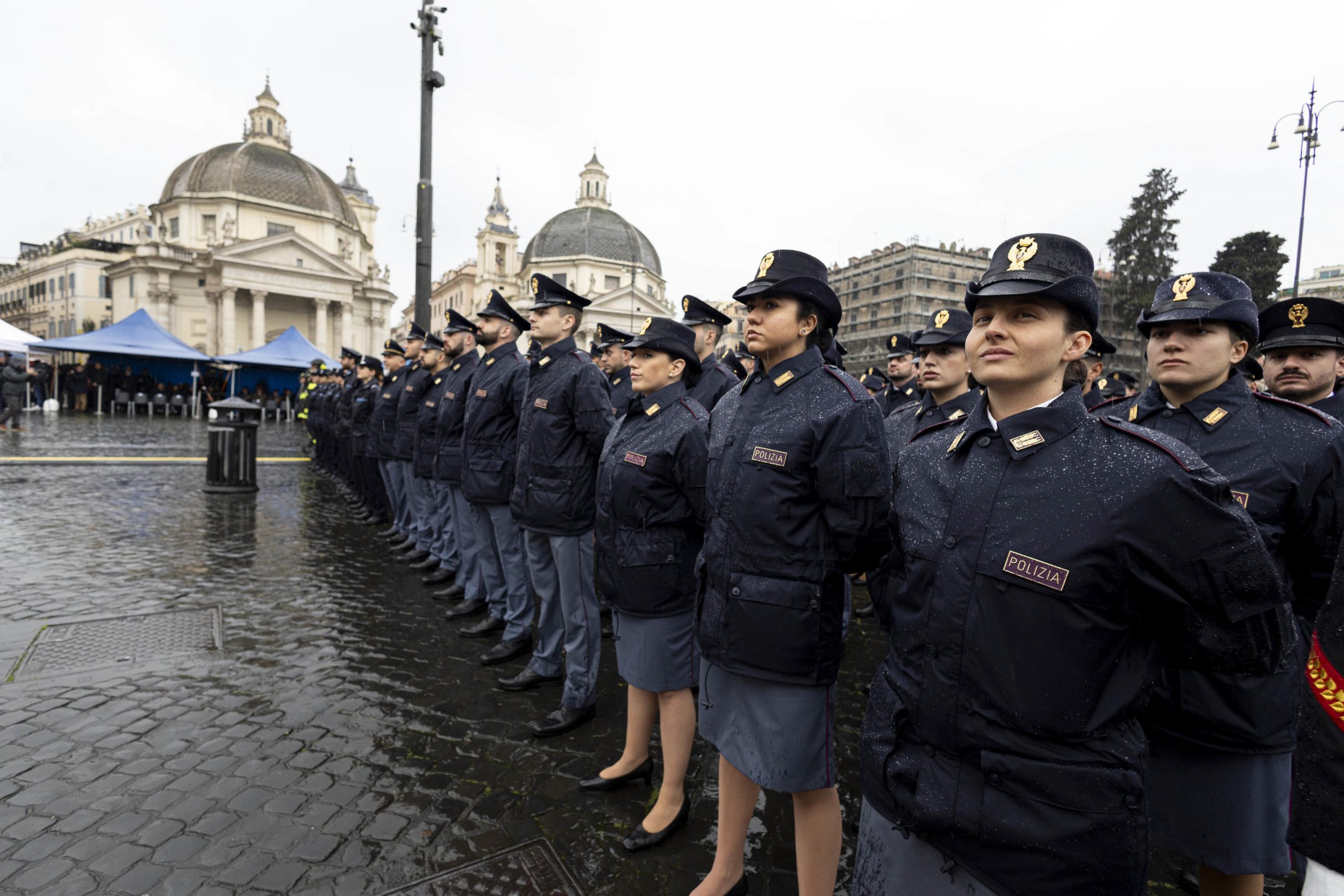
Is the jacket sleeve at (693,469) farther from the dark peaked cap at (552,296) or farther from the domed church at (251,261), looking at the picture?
the domed church at (251,261)

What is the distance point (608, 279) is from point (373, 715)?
101227mm

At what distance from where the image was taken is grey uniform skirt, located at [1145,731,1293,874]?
213cm

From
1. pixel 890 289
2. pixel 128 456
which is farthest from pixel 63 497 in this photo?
pixel 890 289

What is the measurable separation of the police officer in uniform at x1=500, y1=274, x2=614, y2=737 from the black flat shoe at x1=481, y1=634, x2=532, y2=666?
1.08 feet

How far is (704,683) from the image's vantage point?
2654 mm

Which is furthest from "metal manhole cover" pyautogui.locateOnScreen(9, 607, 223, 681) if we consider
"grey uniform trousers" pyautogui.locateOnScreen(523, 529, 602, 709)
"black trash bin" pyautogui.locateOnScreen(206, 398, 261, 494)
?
"black trash bin" pyautogui.locateOnScreen(206, 398, 261, 494)

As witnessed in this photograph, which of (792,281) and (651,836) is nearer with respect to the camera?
(792,281)

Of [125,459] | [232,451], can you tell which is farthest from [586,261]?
[232,451]

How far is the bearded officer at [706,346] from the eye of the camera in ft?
20.6

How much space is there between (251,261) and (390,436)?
5719 centimetres

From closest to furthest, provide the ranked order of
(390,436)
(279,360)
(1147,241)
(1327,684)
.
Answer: (1327,684), (390,436), (279,360), (1147,241)

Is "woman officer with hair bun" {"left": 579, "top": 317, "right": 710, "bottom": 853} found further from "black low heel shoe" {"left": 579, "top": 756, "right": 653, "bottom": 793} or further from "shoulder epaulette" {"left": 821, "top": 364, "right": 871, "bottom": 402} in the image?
"shoulder epaulette" {"left": 821, "top": 364, "right": 871, "bottom": 402}

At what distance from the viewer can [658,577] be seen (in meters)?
3.21

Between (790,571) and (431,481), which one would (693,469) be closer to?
(790,571)
